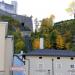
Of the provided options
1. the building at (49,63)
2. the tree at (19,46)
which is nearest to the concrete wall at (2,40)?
the building at (49,63)

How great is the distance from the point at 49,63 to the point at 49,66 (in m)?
0.39

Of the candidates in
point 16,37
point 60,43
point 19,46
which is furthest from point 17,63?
point 16,37

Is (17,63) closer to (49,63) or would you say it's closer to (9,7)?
(49,63)

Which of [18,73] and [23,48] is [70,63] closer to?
[18,73]

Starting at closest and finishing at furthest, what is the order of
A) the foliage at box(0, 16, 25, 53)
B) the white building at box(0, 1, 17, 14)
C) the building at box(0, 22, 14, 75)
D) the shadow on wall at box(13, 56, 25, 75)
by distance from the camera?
the building at box(0, 22, 14, 75)
the shadow on wall at box(13, 56, 25, 75)
the foliage at box(0, 16, 25, 53)
the white building at box(0, 1, 17, 14)

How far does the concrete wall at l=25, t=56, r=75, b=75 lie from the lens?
157 ft

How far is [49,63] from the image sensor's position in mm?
48125

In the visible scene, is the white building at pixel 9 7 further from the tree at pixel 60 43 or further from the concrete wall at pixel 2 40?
the concrete wall at pixel 2 40

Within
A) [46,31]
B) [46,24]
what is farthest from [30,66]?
[46,24]

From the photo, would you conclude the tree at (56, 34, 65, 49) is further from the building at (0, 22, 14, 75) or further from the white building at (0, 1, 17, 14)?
the white building at (0, 1, 17, 14)

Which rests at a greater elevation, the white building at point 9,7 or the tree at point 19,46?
the white building at point 9,7

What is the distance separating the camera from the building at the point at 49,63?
4800cm

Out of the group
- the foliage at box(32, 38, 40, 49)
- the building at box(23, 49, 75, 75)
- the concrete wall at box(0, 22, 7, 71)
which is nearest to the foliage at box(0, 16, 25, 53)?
the foliage at box(32, 38, 40, 49)

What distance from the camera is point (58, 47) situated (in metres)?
72.8
